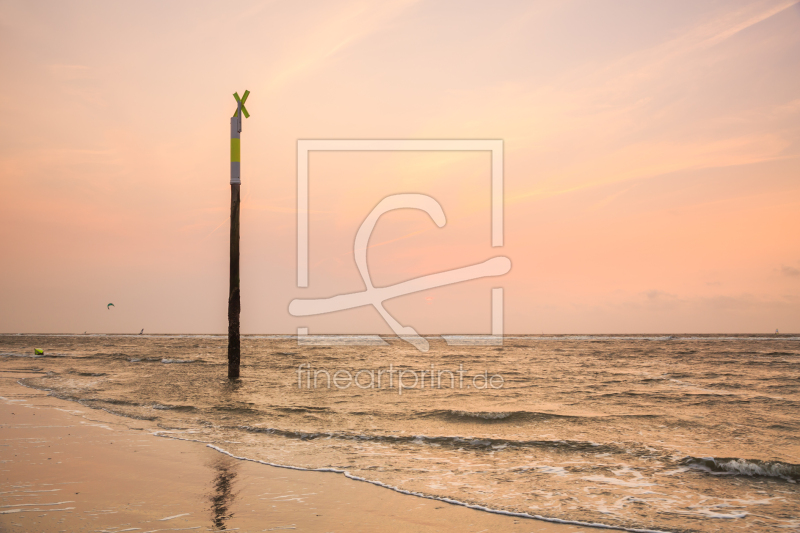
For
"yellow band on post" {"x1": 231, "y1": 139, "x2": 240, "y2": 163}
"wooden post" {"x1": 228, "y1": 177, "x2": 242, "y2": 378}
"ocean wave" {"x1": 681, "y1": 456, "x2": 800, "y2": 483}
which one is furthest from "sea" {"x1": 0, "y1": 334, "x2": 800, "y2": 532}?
"yellow band on post" {"x1": 231, "y1": 139, "x2": 240, "y2": 163}

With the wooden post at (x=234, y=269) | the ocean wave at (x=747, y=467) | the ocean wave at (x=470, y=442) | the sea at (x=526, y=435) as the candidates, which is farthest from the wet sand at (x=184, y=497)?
the wooden post at (x=234, y=269)

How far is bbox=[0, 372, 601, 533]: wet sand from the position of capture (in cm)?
460

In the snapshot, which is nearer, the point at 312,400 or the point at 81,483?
the point at 81,483

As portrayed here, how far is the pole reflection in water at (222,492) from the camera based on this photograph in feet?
15.6

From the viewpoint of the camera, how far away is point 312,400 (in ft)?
43.2

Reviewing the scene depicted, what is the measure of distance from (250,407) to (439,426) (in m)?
4.77

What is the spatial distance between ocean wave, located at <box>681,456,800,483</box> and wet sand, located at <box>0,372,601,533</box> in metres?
3.45

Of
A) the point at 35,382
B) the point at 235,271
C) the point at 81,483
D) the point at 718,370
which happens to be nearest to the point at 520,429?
the point at 81,483

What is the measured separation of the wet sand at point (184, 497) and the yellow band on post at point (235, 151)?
9571 mm

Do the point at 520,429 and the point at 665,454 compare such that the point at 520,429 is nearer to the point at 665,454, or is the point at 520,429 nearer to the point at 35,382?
the point at 665,454

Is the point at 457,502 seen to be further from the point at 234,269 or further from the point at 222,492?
the point at 234,269

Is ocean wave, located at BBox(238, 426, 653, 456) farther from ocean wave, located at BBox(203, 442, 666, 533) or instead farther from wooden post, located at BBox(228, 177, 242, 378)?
wooden post, located at BBox(228, 177, 242, 378)

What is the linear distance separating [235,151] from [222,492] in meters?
11.9

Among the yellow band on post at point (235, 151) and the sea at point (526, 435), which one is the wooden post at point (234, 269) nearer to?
→ the yellow band on post at point (235, 151)
